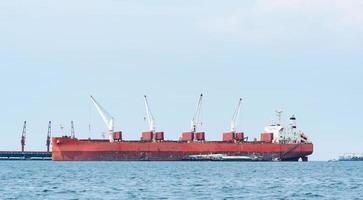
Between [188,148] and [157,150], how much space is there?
19.4 feet

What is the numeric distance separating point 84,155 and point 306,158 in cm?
4316

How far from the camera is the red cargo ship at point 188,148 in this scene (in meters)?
177

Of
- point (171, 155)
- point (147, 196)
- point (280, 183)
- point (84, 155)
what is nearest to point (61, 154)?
point (84, 155)

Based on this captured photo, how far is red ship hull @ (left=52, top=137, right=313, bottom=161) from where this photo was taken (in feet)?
579

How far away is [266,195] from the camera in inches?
2803

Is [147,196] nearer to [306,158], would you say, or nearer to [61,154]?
[61,154]

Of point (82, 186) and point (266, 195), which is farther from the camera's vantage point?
point (82, 186)

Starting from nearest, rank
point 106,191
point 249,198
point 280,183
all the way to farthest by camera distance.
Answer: point 249,198 → point 106,191 → point 280,183

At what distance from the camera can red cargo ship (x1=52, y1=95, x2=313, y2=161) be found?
177000 mm

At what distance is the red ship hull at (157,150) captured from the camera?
17662cm

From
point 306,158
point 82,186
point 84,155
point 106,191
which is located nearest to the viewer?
point 106,191

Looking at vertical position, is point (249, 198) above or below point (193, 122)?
below

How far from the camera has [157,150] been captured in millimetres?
179000

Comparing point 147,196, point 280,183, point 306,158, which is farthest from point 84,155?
point 147,196
